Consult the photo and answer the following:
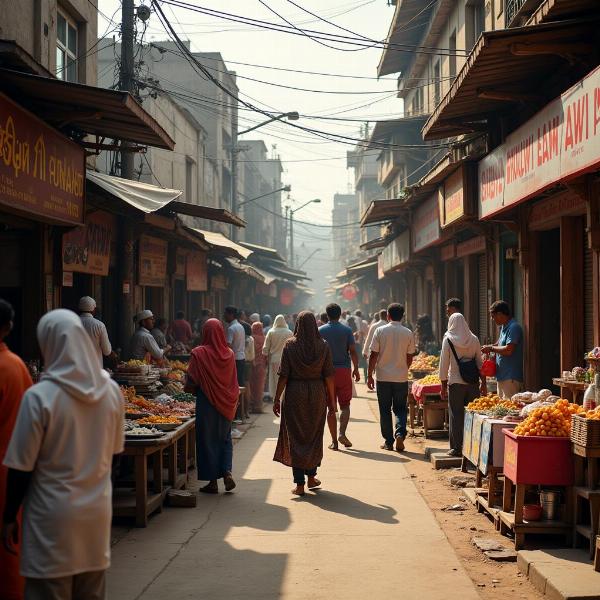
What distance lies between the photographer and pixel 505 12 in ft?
48.9

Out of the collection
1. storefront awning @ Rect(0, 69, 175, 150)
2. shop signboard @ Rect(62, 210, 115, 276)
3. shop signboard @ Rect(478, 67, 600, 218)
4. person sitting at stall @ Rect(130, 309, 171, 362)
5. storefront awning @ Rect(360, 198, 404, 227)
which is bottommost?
person sitting at stall @ Rect(130, 309, 171, 362)

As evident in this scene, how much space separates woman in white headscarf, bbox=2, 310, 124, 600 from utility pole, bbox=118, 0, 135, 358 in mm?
10654

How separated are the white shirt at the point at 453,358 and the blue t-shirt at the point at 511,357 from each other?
28 centimetres

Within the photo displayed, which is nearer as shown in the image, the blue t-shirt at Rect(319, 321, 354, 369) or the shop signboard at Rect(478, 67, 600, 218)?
the shop signboard at Rect(478, 67, 600, 218)

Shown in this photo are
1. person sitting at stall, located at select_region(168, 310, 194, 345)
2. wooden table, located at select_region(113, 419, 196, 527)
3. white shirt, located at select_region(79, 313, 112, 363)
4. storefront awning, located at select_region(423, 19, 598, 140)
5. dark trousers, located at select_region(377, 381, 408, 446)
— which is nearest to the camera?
wooden table, located at select_region(113, 419, 196, 527)

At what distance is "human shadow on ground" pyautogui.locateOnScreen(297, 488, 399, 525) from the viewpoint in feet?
27.1

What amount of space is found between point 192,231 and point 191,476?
797cm

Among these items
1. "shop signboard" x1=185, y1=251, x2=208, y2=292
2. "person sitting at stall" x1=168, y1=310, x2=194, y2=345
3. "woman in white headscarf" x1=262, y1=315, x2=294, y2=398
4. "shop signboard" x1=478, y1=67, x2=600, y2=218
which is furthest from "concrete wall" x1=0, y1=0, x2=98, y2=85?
"person sitting at stall" x1=168, y1=310, x2=194, y2=345

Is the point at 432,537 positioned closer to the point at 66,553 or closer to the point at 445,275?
the point at 66,553

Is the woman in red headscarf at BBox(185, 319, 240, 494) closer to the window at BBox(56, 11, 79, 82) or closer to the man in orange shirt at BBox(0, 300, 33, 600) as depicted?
the man in orange shirt at BBox(0, 300, 33, 600)

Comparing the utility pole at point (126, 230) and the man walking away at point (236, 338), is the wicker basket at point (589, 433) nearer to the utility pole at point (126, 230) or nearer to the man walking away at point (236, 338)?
the utility pole at point (126, 230)

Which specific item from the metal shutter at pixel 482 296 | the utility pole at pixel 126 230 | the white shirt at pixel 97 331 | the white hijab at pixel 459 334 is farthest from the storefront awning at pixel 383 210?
the white shirt at pixel 97 331

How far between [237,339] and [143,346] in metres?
2.94

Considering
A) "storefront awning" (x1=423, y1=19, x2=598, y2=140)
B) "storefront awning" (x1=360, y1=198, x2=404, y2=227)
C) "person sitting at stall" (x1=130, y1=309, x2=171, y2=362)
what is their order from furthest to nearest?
"storefront awning" (x1=360, y1=198, x2=404, y2=227), "person sitting at stall" (x1=130, y1=309, x2=171, y2=362), "storefront awning" (x1=423, y1=19, x2=598, y2=140)
